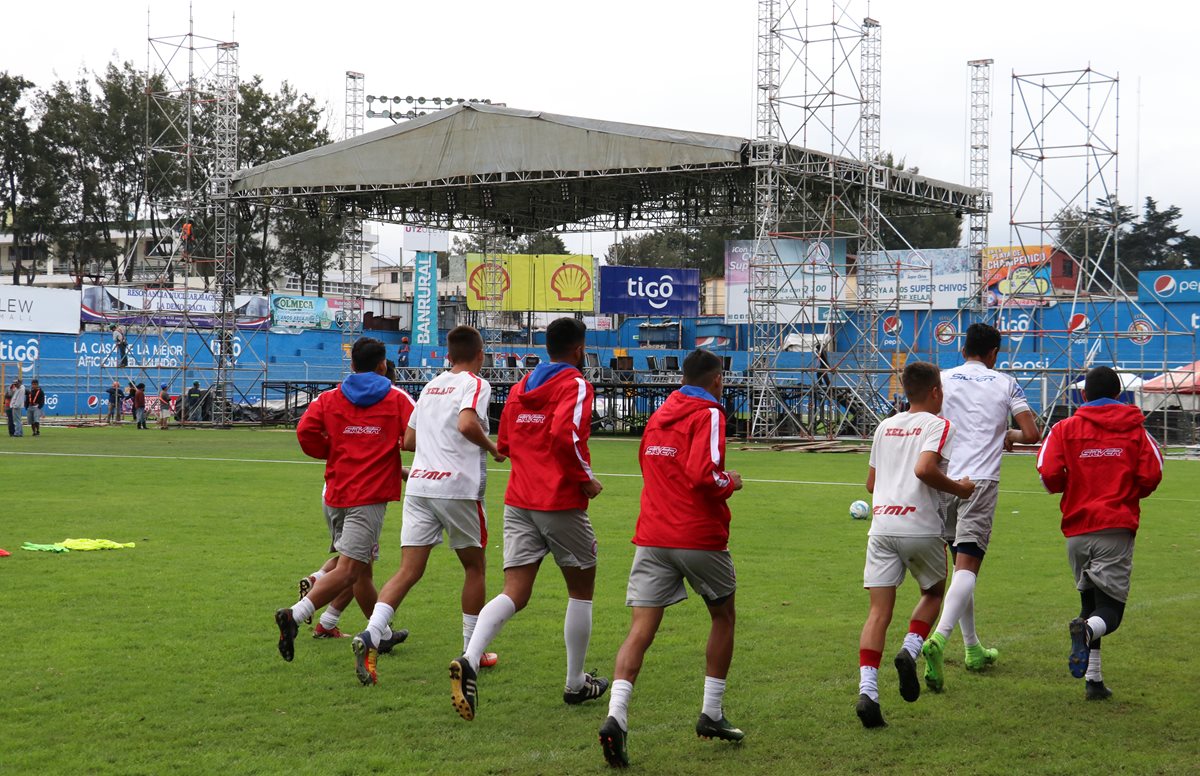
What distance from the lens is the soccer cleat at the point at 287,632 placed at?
7.25m

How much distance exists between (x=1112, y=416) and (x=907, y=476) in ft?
4.48

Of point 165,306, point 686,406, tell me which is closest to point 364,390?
point 686,406

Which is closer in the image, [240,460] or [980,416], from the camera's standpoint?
[980,416]

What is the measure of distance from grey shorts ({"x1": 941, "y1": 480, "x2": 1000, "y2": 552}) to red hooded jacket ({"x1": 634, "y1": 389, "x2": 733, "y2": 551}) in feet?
6.33

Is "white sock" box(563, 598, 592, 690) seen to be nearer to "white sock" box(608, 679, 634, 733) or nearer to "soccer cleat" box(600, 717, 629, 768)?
"white sock" box(608, 679, 634, 733)

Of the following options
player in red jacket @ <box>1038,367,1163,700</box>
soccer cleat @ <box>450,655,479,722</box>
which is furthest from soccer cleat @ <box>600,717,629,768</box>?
player in red jacket @ <box>1038,367,1163,700</box>

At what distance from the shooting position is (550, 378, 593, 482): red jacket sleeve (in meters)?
6.54

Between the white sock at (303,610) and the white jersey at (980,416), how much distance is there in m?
3.82

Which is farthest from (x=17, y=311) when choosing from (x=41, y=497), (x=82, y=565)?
(x=82, y=565)

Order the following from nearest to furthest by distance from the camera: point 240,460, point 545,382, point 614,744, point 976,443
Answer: point 614,744
point 545,382
point 976,443
point 240,460

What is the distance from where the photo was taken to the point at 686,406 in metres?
6.14

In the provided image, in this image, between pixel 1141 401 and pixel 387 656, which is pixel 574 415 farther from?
pixel 1141 401

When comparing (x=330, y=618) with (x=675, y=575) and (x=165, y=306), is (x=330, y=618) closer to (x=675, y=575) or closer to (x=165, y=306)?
(x=675, y=575)

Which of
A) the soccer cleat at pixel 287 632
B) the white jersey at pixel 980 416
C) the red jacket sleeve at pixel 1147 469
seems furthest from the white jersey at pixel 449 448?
the red jacket sleeve at pixel 1147 469
